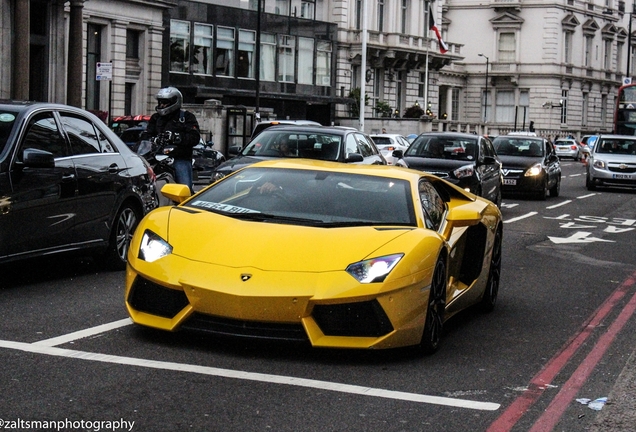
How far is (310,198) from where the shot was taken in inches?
328

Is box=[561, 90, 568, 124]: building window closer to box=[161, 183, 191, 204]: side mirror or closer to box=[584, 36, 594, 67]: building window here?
box=[584, 36, 594, 67]: building window

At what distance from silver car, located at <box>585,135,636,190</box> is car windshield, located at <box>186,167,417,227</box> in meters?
27.7

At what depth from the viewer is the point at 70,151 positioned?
1073 cm

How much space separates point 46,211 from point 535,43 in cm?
9505

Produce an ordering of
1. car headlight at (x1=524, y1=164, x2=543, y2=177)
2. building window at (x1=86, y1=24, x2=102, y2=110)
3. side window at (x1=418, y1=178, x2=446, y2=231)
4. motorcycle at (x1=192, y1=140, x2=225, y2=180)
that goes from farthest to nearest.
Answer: building window at (x1=86, y1=24, x2=102, y2=110), motorcycle at (x1=192, y1=140, x2=225, y2=180), car headlight at (x1=524, y1=164, x2=543, y2=177), side window at (x1=418, y1=178, x2=446, y2=231)

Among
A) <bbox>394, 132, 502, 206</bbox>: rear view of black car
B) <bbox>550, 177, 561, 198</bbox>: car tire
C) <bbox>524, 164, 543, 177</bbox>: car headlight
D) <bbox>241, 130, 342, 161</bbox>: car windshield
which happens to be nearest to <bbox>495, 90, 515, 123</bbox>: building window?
<bbox>550, 177, 561, 198</bbox>: car tire

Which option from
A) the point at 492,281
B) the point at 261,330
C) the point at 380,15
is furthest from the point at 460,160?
the point at 380,15

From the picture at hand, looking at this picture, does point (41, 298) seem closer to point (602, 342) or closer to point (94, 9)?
point (602, 342)

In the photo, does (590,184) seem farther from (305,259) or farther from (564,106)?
(564,106)

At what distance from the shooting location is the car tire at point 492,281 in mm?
9836

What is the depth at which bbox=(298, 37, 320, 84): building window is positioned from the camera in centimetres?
6906

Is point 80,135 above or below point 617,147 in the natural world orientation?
above

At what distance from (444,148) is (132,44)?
35.0 metres

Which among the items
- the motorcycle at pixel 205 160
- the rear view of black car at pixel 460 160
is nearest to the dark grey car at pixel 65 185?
the rear view of black car at pixel 460 160
